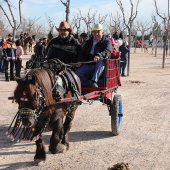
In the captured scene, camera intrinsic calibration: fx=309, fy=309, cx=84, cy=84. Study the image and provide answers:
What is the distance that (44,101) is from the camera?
372cm

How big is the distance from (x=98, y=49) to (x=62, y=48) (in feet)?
2.30

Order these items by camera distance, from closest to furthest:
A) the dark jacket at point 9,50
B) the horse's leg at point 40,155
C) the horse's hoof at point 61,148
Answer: the horse's leg at point 40,155 → the horse's hoof at point 61,148 → the dark jacket at point 9,50

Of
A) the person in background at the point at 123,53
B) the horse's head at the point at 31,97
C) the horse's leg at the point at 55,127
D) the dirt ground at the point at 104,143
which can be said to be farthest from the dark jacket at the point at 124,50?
the horse's head at the point at 31,97

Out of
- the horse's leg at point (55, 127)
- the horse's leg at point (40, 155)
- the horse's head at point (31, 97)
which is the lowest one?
the horse's leg at point (40, 155)

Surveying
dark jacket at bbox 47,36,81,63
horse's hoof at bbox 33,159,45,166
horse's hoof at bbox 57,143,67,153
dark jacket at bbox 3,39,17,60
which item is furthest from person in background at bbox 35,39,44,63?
horse's hoof at bbox 33,159,45,166

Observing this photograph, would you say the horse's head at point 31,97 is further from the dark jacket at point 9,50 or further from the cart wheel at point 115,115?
the dark jacket at point 9,50

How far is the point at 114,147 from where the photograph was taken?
194 inches

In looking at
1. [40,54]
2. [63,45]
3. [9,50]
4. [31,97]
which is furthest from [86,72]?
[9,50]

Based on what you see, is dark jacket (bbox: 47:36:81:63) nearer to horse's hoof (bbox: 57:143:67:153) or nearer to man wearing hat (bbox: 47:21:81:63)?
man wearing hat (bbox: 47:21:81:63)

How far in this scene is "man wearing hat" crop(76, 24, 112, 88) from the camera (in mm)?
5256

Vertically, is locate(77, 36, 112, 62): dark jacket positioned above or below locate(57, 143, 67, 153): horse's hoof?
above

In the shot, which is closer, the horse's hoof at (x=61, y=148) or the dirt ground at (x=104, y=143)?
the dirt ground at (x=104, y=143)

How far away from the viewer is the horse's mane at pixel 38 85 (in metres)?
3.54

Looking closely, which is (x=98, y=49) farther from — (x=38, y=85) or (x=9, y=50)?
(x=9, y=50)
